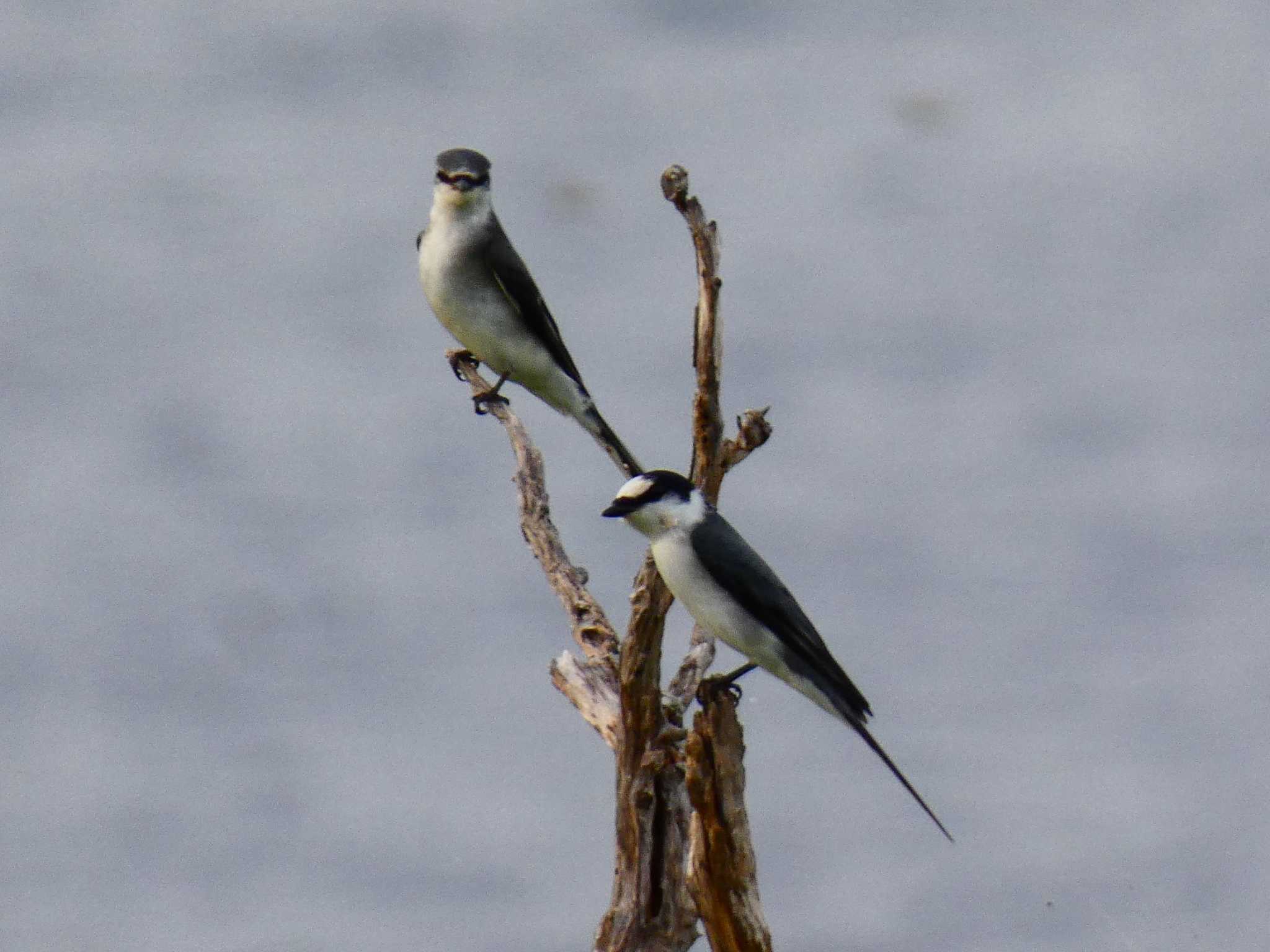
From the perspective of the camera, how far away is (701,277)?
6.53 m

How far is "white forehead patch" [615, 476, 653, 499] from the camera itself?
7.15 m

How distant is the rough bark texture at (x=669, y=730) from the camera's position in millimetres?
6273

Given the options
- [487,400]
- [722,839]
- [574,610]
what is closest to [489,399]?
[487,400]

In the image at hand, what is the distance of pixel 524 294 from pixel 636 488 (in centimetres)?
237

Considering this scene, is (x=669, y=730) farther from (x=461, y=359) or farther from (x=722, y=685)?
(x=461, y=359)

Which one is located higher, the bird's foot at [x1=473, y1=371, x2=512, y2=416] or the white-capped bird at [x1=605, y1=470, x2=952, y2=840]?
the bird's foot at [x1=473, y1=371, x2=512, y2=416]

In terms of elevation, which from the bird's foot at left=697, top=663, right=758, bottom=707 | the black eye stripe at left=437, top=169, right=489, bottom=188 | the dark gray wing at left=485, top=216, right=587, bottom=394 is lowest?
the bird's foot at left=697, top=663, right=758, bottom=707

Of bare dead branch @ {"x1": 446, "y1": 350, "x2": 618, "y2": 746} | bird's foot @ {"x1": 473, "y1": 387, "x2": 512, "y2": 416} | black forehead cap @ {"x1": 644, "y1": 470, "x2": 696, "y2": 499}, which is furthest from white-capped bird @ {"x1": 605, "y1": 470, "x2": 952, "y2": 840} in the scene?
bird's foot @ {"x1": 473, "y1": 387, "x2": 512, "y2": 416}

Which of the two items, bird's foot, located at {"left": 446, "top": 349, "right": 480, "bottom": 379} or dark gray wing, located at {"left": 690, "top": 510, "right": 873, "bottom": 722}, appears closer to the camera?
dark gray wing, located at {"left": 690, "top": 510, "right": 873, "bottom": 722}

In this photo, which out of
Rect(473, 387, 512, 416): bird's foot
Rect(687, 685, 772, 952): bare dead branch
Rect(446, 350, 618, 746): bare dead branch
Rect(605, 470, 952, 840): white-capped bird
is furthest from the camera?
Rect(473, 387, 512, 416): bird's foot

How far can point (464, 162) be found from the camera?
9.30 m

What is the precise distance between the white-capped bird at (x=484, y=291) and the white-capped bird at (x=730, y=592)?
2180 mm

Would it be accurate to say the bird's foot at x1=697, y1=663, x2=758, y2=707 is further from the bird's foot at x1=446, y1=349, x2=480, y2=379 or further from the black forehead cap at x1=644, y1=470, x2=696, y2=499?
the bird's foot at x1=446, y1=349, x2=480, y2=379

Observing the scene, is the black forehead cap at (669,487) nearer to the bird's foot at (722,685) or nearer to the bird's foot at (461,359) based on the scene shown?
the bird's foot at (722,685)
